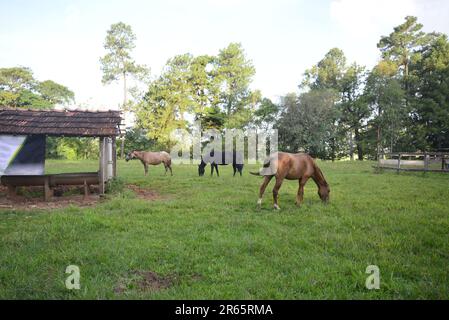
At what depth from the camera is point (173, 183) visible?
14.3 meters

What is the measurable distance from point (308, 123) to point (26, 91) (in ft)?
134

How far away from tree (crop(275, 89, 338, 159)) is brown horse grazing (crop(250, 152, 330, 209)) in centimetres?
2818

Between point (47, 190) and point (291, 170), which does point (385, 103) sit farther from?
point (47, 190)

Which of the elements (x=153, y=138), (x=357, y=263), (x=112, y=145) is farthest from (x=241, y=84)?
(x=357, y=263)

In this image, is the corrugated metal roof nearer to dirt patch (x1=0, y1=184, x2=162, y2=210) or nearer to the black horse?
dirt patch (x1=0, y1=184, x2=162, y2=210)

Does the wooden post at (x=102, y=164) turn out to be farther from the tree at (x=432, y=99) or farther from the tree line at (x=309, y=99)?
the tree at (x=432, y=99)

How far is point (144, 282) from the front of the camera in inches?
160

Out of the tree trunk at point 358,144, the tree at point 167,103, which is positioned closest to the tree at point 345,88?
the tree trunk at point 358,144

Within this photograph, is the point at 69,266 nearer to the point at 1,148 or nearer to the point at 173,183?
the point at 1,148

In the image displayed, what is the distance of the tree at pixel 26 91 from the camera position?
4319 cm

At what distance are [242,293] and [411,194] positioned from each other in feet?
31.0

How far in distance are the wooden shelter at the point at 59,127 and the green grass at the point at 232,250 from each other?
8.06ft

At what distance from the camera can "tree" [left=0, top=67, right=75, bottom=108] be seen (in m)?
43.2

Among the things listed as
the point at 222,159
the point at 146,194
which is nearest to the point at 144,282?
the point at 146,194
